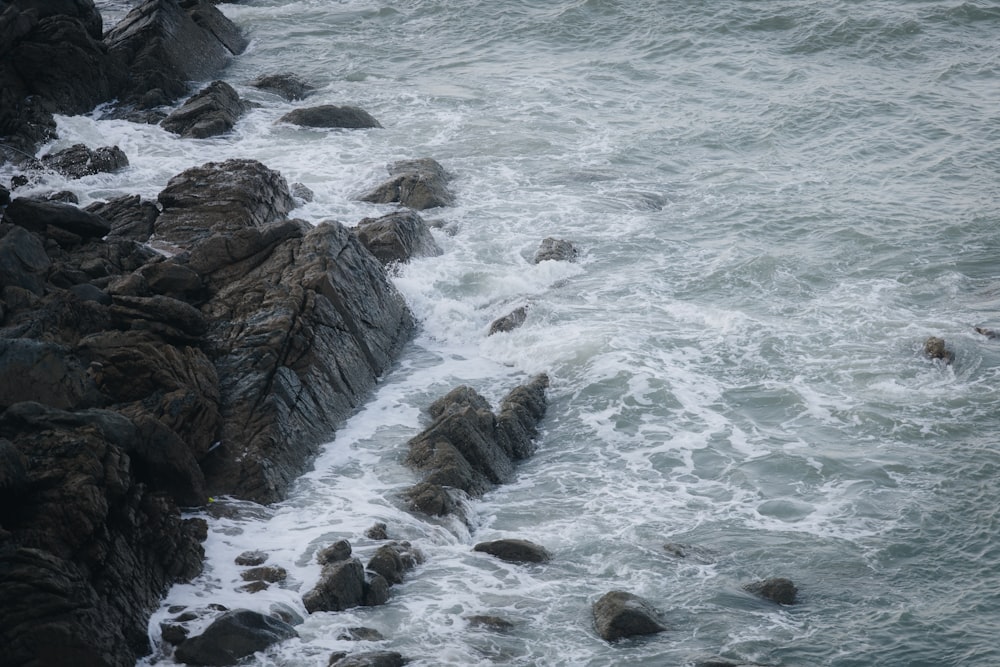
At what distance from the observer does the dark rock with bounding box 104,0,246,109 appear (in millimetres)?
30750

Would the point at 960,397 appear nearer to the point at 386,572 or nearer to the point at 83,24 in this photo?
the point at 386,572

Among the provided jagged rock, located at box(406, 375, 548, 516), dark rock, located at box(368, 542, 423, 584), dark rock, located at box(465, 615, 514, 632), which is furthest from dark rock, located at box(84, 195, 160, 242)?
dark rock, located at box(465, 615, 514, 632)

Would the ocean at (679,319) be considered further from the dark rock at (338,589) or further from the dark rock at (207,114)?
the dark rock at (207,114)

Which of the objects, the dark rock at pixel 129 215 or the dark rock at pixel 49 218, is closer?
the dark rock at pixel 49 218

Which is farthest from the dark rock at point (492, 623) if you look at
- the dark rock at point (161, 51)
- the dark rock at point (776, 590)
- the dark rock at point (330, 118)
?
the dark rock at point (161, 51)

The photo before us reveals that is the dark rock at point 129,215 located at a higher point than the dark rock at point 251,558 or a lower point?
higher

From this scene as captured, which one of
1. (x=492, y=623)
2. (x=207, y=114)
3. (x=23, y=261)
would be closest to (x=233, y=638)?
(x=492, y=623)

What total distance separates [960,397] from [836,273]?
522cm

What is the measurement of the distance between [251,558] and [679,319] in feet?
34.8

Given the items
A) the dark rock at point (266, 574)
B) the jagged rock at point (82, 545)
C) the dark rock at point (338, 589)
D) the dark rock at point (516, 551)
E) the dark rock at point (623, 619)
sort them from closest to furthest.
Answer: the jagged rock at point (82, 545) < the dark rock at point (623, 619) < the dark rock at point (338, 589) < the dark rock at point (266, 574) < the dark rock at point (516, 551)

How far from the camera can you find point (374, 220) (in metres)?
23.0

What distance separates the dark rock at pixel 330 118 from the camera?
30281 mm

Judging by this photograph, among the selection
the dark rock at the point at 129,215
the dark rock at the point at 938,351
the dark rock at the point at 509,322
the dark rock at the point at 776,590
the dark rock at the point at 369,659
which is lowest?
the dark rock at the point at 776,590

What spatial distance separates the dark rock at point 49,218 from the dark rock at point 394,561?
9555 millimetres
